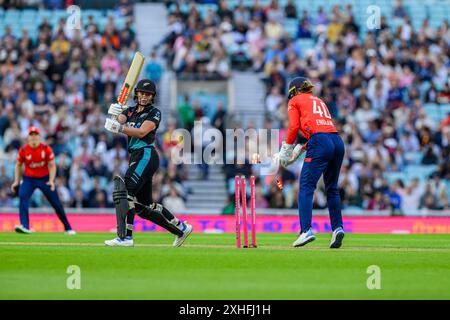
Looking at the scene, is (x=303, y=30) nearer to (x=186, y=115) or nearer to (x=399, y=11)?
(x=399, y=11)

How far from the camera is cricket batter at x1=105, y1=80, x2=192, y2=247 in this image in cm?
1603

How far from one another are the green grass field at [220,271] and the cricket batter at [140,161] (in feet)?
1.83

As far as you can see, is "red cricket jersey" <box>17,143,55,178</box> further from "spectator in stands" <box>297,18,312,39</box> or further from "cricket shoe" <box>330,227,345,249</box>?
"spectator in stands" <box>297,18,312,39</box>

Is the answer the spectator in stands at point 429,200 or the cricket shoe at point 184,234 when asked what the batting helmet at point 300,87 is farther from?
the spectator in stands at point 429,200

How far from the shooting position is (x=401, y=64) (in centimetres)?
3334

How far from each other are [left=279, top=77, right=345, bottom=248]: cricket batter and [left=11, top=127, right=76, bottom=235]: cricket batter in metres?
6.99

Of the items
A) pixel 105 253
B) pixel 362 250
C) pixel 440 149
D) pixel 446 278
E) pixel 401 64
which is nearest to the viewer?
pixel 446 278

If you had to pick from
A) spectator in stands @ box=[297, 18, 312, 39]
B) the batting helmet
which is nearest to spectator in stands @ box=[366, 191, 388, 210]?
spectator in stands @ box=[297, 18, 312, 39]

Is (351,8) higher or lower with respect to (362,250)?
higher

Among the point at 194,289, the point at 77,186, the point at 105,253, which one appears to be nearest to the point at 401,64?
the point at 77,186

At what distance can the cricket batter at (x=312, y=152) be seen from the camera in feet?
52.9

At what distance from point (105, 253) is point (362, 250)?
13.0 feet
